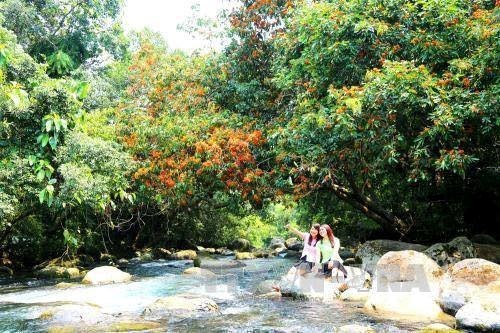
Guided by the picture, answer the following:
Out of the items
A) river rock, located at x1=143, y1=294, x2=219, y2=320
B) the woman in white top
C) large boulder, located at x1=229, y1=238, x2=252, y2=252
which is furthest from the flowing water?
large boulder, located at x1=229, y1=238, x2=252, y2=252

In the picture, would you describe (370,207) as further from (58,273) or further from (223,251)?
(223,251)

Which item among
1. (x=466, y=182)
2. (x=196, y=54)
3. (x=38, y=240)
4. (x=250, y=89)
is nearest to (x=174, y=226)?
(x=38, y=240)

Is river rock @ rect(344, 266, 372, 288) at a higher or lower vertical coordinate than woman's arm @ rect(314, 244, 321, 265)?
lower

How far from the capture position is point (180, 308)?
896 cm

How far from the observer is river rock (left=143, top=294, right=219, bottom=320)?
8734mm

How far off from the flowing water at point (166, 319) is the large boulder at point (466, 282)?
0.99 m

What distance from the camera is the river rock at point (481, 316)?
265 inches

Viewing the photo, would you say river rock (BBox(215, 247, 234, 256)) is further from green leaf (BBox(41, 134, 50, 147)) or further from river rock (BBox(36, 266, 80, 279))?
green leaf (BBox(41, 134, 50, 147))

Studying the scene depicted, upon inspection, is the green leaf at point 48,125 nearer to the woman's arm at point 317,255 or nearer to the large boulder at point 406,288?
the large boulder at point 406,288

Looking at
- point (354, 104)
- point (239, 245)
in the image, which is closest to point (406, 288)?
point (354, 104)

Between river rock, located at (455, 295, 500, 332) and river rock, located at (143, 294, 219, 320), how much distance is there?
4.26 metres

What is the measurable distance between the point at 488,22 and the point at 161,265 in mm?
15116

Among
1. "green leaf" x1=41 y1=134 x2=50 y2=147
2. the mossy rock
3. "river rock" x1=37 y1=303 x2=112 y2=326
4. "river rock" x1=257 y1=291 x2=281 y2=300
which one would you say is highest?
"green leaf" x1=41 y1=134 x2=50 y2=147

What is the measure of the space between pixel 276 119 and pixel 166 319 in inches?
302
